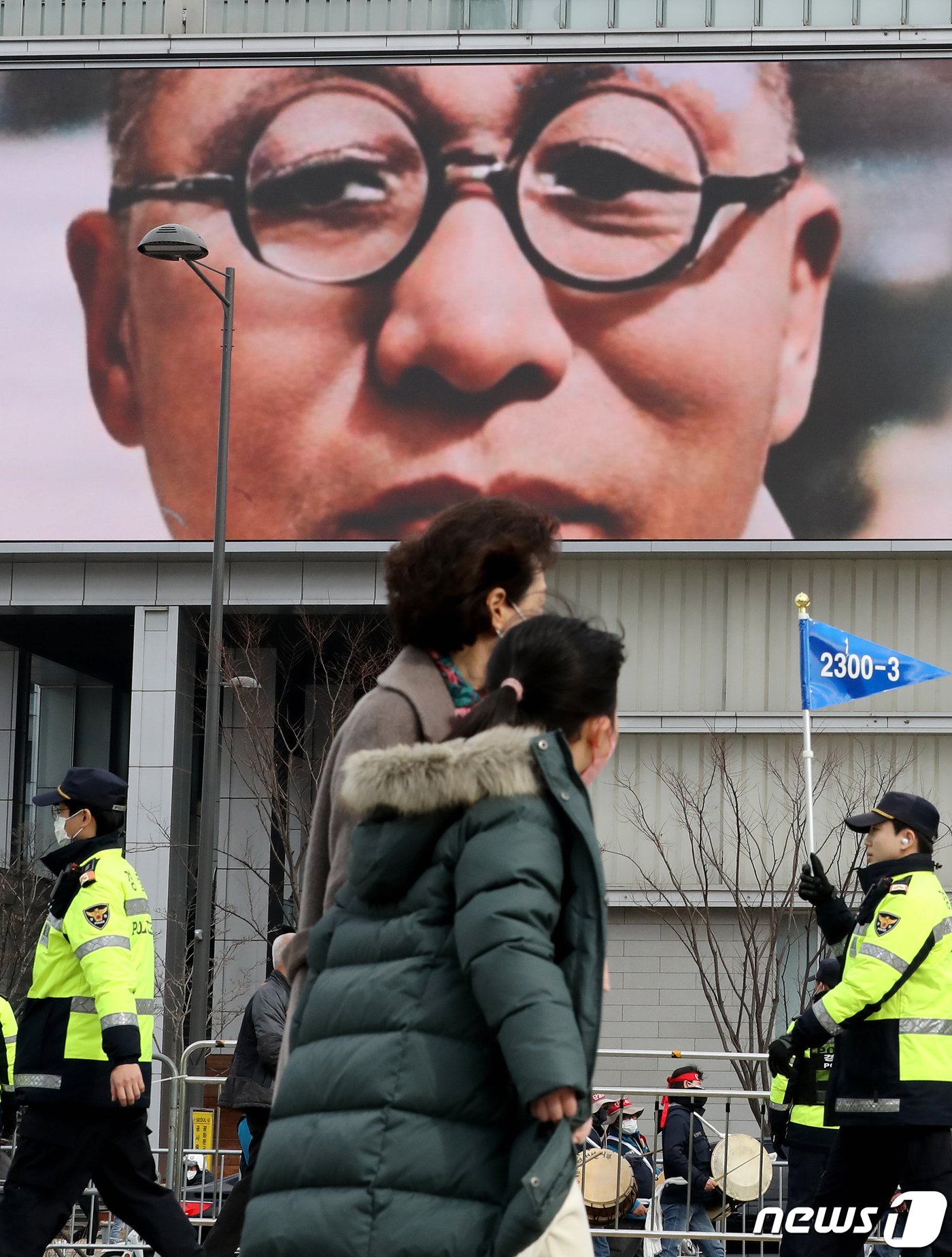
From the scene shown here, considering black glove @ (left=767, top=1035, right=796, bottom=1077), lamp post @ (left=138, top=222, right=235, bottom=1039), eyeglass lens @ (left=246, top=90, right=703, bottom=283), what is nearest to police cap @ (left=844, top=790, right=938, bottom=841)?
black glove @ (left=767, top=1035, right=796, bottom=1077)

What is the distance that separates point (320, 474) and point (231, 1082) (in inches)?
760

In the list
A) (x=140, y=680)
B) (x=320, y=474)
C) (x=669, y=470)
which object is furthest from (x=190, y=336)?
(x=669, y=470)

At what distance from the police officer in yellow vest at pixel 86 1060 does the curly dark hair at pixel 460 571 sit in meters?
3.32

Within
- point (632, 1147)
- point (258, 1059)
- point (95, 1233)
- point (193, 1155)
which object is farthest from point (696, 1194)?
point (95, 1233)

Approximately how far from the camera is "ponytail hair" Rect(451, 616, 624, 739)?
4.05 metres

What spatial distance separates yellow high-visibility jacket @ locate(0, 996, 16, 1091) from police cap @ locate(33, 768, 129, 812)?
2240 millimetres

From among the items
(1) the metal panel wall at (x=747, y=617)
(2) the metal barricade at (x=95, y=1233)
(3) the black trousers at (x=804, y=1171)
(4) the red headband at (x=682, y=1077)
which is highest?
(1) the metal panel wall at (x=747, y=617)

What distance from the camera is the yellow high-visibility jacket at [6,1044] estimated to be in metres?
10.2

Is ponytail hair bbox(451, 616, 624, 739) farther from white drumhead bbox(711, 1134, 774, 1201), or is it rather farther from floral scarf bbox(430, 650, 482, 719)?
white drumhead bbox(711, 1134, 774, 1201)

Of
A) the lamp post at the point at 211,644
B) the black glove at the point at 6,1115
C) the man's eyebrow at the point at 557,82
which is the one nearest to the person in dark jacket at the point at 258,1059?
the black glove at the point at 6,1115

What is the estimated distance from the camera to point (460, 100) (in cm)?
3027

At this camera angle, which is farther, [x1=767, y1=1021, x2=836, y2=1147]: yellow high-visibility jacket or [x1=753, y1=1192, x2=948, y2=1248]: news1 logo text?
[x1=767, y1=1021, x2=836, y2=1147]: yellow high-visibility jacket

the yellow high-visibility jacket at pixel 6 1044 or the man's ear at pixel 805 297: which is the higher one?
the man's ear at pixel 805 297

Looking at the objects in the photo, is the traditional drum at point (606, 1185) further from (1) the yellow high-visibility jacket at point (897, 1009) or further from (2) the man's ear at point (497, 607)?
(2) the man's ear at point (497, 607)
